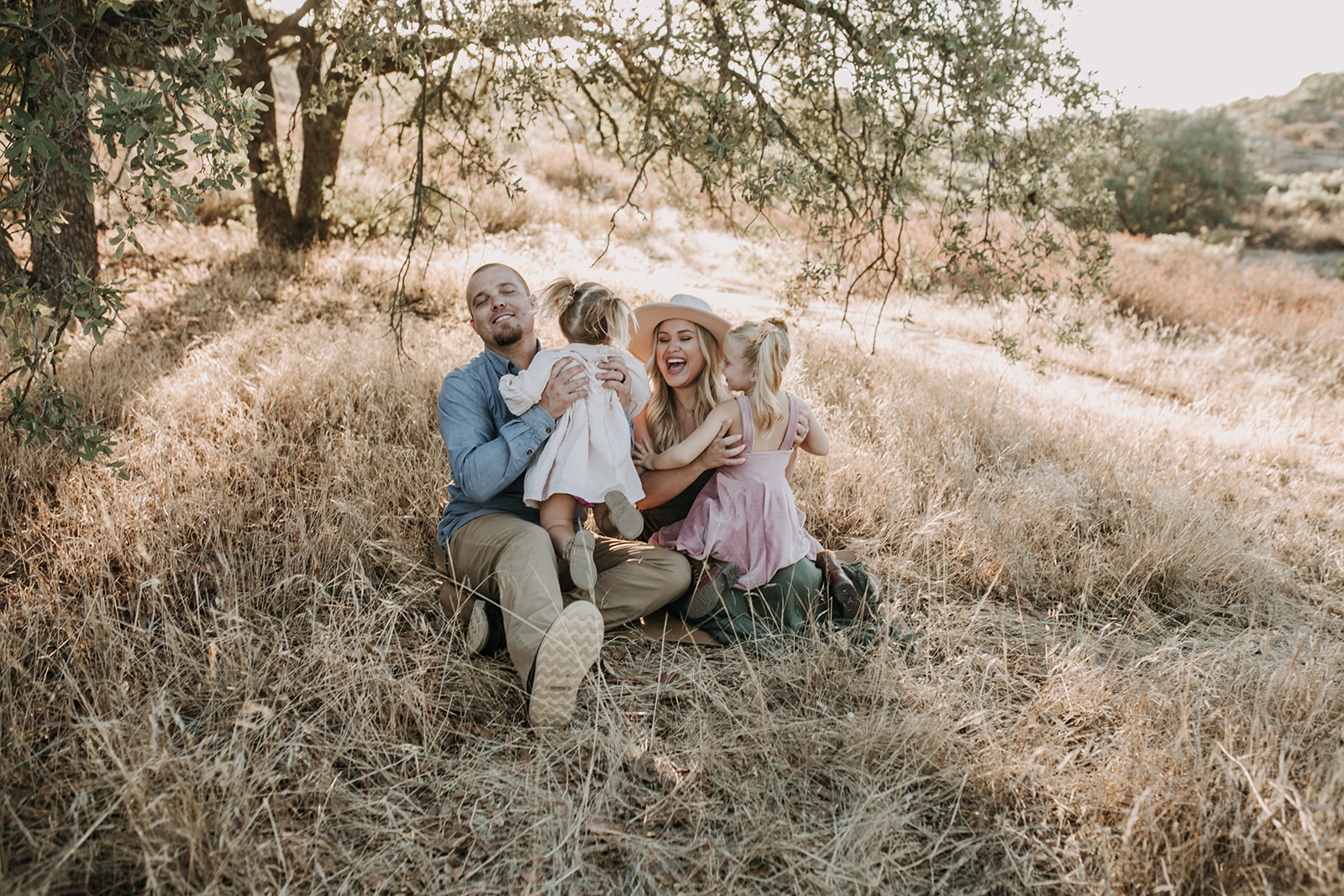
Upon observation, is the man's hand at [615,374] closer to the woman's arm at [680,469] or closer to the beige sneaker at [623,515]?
the woman's arm at [680,469]

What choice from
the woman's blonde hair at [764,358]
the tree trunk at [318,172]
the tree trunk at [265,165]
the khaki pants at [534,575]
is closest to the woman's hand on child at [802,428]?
the woman's blonde hair at [764,358]

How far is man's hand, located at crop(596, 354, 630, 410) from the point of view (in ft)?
10.9

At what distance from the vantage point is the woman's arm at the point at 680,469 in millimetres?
3307

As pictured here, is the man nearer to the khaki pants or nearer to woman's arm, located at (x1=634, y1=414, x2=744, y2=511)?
the khaki pants

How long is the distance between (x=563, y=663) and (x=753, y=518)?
1195 millimetres

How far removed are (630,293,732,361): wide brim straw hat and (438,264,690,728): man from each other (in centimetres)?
43

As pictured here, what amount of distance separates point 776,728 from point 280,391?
11.6 ft

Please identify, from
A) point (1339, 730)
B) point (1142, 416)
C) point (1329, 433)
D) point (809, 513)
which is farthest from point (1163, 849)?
point (1329, 433)

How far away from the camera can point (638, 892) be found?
2.06 m

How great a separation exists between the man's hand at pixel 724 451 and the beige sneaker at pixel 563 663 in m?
1.01

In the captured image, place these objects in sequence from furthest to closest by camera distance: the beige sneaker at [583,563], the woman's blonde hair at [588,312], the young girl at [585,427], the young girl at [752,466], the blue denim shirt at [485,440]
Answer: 1. the woman's blonde hair at [588,312]
2. the young girl at [752,466]
3. the young girl at [585,427]
4. the blue denim shirt at [485,440]
5. the beige sneaker at [583,563]

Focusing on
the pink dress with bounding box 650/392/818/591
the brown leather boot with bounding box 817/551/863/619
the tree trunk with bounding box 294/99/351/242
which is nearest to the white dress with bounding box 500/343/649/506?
the pink dress with bounding box 650/392/818/591

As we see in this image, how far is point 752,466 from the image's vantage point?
3.40 m

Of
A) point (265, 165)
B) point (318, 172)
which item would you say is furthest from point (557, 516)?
point (318, 172)
